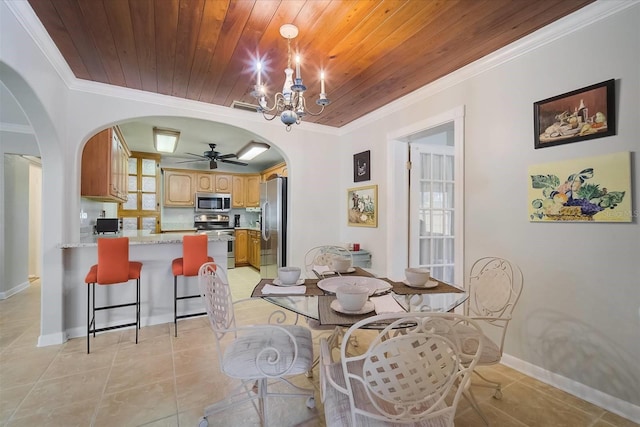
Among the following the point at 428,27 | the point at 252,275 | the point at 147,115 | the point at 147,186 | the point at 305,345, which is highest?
the point at 428,27

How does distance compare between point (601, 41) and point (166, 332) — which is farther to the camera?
point (166, 332)

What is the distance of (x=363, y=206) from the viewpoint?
3645 mm

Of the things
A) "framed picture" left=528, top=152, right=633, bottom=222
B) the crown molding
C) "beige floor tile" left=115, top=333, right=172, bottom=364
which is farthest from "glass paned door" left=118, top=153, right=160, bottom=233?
"framed picture" left=528, top=152, right=633, bottom=222

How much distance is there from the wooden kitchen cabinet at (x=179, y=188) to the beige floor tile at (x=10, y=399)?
181 inches

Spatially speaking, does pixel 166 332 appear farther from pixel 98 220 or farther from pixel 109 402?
pixel 98 220

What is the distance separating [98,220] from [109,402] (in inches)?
112

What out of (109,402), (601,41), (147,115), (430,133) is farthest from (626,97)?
(147,115)

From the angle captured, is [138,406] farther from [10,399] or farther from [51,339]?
[51,339]

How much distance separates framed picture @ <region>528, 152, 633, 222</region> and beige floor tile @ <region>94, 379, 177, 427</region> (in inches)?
111

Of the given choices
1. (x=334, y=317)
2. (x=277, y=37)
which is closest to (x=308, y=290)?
(x=334, y=317)

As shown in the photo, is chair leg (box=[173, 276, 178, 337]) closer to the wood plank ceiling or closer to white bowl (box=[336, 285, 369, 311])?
the wood plank ceiling

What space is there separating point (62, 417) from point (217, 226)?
16.4ft

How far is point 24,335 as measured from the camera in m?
2.64

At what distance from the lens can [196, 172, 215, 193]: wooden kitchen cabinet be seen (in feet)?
20.7
